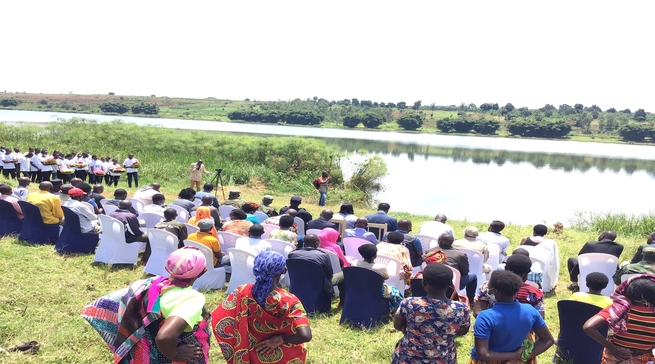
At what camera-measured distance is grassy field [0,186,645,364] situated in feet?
14.1

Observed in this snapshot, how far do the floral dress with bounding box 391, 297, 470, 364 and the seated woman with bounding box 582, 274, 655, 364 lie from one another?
3.88ft

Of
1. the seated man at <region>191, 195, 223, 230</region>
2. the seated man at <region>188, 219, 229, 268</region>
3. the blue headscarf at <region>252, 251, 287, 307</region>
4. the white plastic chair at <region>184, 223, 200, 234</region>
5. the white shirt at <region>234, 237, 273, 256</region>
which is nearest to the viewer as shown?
the blue headscarf at <region>252, 251, 287, 307</region>

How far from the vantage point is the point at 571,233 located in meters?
11.8

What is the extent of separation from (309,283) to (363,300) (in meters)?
0.70

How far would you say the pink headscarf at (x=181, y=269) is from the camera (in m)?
2.50

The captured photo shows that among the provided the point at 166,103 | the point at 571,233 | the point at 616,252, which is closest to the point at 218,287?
the point at 616,252

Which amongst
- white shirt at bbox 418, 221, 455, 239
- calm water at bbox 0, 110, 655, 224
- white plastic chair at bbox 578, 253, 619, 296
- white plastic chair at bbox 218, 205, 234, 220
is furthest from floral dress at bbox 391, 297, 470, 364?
calm water at bbox 0, 110, 655, 224

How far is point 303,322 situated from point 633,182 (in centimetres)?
3407

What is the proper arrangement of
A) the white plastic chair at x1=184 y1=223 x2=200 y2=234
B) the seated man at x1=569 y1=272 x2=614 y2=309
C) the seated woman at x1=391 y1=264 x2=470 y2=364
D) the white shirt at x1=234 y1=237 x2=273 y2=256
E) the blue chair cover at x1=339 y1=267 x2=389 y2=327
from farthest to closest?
1. the white plastic chair at x1=184 y1=223 x2=200 y2=234
2. the white shirt at x1=234 y1=237 x2=273 y2=256
3. the blue chair cover at x1=339 y1=267 x2=389 y2=327
4. the seated man at x1=569 y1=272 x2=614 y2=309
5. the seated woman at x1=391 y1=264 x2=470 y2=364

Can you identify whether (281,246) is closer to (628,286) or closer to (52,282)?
(52,282)

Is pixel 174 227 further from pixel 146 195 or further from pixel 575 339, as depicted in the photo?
pixel 575 339

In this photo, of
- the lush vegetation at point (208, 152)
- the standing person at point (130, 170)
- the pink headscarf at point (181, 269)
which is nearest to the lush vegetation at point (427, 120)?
the lush vegetation at point (208, 152)

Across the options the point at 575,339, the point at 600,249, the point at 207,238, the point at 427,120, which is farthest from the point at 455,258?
the point at 427,120

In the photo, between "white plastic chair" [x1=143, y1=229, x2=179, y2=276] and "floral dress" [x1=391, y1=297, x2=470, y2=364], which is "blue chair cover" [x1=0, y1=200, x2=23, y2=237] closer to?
"white plastic chair" [x1=143, y1=229, x2=179, y2=276]
